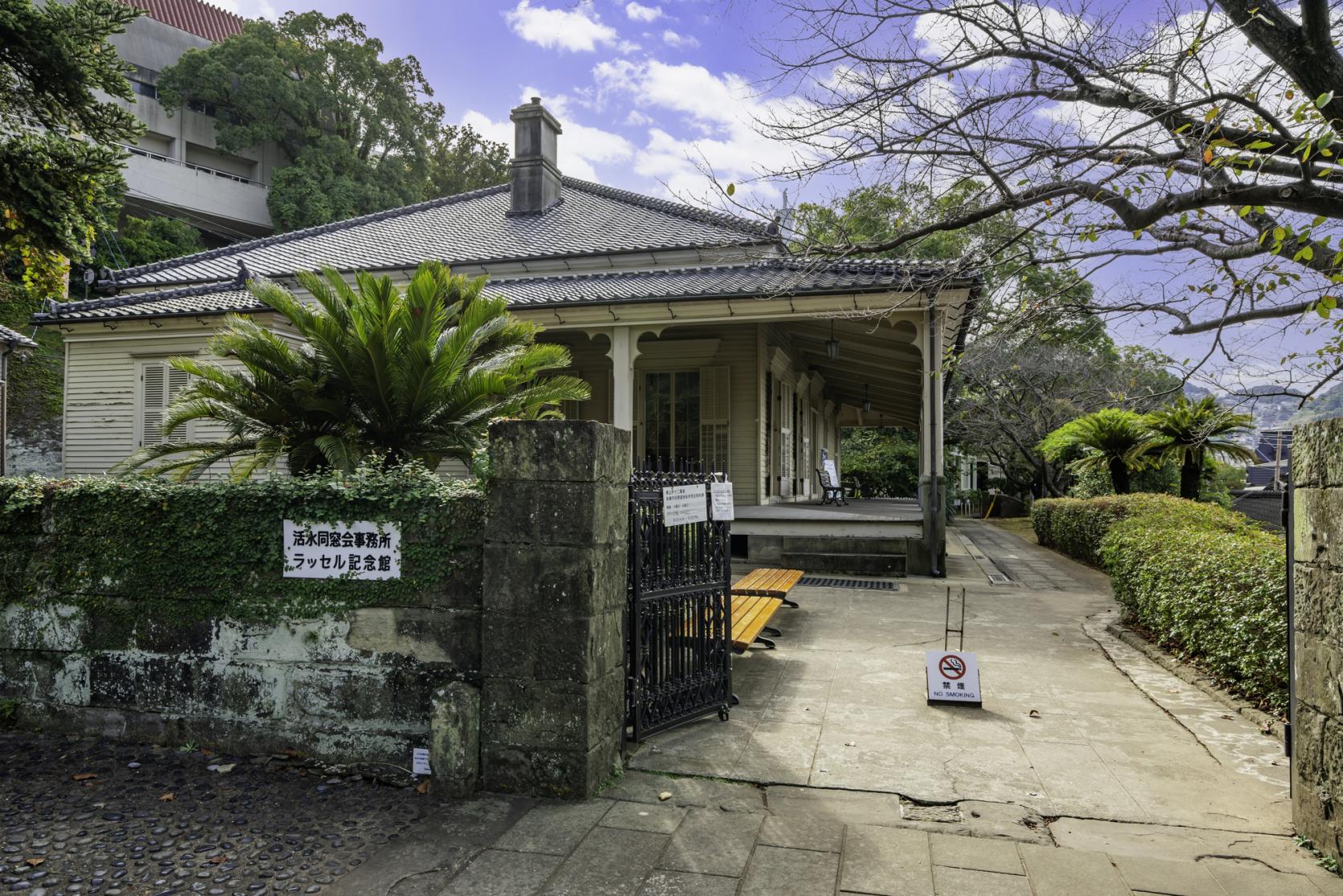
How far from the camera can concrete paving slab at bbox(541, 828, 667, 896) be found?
3.11 meters

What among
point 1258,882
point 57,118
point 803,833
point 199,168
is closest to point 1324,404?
point 1258,882

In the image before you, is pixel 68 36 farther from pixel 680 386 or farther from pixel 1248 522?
pixel 1248 522

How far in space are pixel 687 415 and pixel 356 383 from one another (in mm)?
8403

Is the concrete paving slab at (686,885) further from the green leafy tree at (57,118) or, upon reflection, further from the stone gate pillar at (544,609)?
the green leafy tree at (57,118)

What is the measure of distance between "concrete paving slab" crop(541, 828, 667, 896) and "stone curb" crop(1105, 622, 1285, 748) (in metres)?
3.77

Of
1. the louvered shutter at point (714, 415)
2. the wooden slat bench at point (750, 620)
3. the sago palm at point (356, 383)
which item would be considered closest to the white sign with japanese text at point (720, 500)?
the wooden slat bench at point (750, 620)

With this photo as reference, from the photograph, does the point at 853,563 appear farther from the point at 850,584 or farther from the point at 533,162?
the point at 533,162

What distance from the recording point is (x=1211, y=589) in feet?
20.4

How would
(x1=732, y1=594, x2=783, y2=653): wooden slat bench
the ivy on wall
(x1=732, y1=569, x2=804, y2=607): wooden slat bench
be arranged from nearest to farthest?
the ivy on wall < (x1=732, y1=594, x2=783, y2=653): wooden slat bench < (x1=732, y1=569, x2=804, y2=607): wooden slat bench

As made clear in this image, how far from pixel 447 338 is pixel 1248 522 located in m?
8.74

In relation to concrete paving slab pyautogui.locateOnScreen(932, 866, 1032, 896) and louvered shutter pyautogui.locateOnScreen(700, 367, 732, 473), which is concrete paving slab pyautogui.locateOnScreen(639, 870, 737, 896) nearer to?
concrete paving slab pyautogui.locateOnScreen(932, 866, 1032, 896)

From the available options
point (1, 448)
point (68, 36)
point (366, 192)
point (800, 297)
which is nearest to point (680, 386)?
point (800, 297)

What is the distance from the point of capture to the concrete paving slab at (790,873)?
309 centimetres

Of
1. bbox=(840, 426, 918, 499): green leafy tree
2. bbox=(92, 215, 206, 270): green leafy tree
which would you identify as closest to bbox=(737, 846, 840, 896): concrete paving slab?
bbox=(840, 426, 918, 499): green leafy tree
